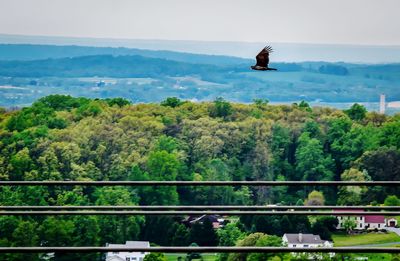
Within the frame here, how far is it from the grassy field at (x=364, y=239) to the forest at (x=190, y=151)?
238 cm

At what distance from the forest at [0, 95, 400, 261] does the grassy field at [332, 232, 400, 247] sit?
2377mm

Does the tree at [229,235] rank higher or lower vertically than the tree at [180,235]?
lower

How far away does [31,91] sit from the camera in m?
35.8

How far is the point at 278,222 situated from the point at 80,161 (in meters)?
9.12

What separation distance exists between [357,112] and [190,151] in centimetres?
733

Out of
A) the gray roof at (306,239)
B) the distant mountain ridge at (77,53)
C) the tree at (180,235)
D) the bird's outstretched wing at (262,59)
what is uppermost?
the bird's outstretched wing at (262,59)

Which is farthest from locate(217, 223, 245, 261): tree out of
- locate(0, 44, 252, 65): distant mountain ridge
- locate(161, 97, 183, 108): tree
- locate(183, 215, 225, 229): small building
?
locate(0, 44, 252, 65): distant mountain ridge

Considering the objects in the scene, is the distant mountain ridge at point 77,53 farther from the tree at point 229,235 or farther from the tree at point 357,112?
the tree at point 229,235

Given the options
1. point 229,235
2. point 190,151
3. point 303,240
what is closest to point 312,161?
point 190,151

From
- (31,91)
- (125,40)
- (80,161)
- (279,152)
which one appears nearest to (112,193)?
(80,161)

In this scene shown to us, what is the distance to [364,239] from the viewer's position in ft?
67.9

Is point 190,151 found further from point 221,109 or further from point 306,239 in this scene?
point 306,239

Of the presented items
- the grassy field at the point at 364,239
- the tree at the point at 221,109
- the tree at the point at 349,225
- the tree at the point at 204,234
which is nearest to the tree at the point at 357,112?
the tree at the point at 221,109

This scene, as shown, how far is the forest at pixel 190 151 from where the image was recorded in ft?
87.6
